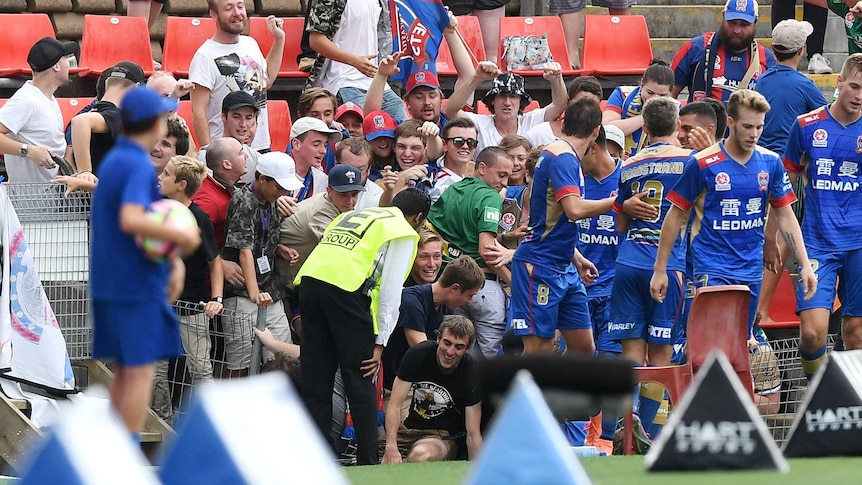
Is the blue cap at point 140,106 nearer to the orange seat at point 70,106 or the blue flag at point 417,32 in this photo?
the orange seat at point 70,106

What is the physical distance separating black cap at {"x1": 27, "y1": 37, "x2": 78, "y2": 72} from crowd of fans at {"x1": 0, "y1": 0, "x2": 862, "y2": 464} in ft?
0.07

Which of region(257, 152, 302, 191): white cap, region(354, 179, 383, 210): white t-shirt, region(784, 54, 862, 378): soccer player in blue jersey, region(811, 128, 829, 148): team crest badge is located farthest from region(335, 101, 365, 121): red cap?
region(811, 128, 829, 148): team crest badge

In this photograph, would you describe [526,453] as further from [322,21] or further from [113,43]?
[113,43]

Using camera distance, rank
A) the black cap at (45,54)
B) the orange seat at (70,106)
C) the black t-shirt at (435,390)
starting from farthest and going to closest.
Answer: the orange seat at (70,106)
the black cap at (45,54)
the black t-shirt at (435,390)

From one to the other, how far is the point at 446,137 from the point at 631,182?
6.55 feet

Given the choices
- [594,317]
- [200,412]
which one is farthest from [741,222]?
[200,412]

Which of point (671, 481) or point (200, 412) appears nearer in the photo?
point (200, 412)

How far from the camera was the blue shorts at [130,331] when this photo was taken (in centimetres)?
591

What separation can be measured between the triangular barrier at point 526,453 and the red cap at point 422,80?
23.8ft

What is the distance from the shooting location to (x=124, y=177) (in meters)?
5.79

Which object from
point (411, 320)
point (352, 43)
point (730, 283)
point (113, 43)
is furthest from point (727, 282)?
point (113, 43)

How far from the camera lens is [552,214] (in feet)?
30.6

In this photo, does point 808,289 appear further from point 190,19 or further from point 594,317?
point 190,19

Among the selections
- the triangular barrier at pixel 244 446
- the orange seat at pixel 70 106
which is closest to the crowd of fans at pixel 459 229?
the orange seat at pixel 70 106
